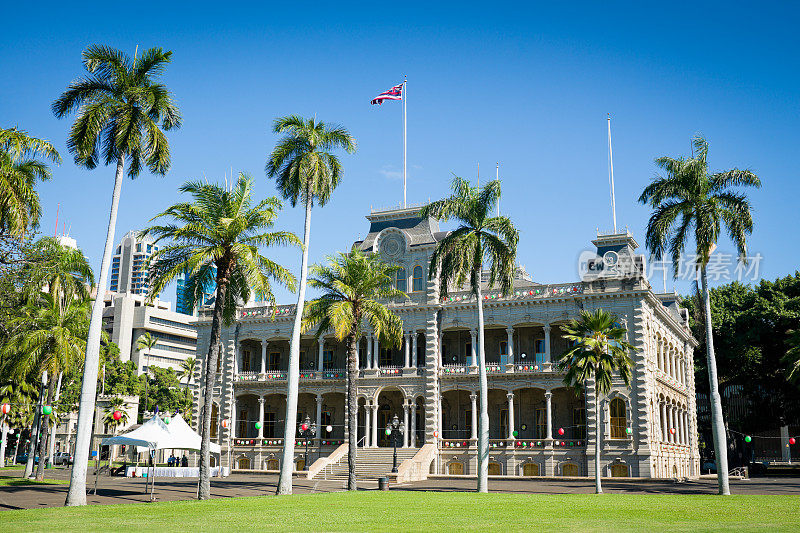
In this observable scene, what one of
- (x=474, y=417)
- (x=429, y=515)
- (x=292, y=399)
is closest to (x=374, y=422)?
(x=474, y=417)

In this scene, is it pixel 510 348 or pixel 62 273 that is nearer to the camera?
pixel 62 273

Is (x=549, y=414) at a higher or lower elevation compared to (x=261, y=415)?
higher

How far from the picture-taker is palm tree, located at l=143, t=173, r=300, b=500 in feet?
93.0

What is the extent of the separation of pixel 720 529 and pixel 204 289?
67.9 feet

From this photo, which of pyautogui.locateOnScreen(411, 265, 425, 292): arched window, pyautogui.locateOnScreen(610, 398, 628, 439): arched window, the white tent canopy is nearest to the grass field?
the white tent canopy

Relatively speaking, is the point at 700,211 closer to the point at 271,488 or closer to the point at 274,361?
the point at 271,488

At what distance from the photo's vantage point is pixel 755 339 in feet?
204

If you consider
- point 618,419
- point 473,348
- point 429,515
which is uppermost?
point 473,348

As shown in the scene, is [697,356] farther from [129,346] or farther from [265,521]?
[129,346]

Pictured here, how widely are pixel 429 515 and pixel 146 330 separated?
109118mm

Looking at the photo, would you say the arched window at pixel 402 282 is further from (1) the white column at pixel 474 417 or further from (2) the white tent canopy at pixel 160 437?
(2) the white tent canopy at pixel 160 437

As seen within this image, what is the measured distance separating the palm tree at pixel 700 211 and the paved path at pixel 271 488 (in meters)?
5.09

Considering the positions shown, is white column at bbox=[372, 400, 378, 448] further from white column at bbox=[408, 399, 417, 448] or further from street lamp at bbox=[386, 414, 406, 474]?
white column at bbox=[408, 399, 417, 448]

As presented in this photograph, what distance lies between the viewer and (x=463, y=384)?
49188 mm
